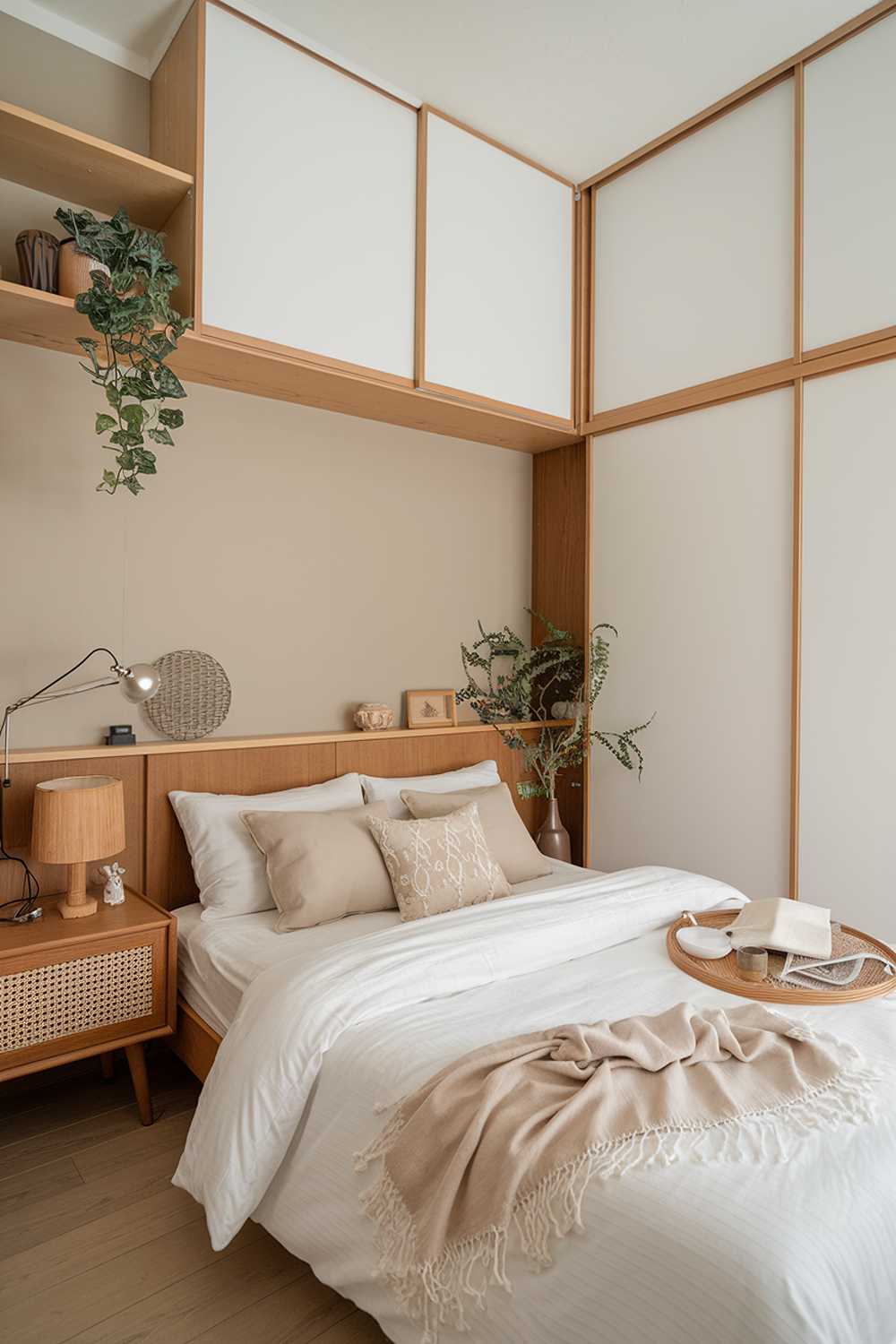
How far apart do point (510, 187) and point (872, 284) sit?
1.42 meters

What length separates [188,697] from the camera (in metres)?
2.77

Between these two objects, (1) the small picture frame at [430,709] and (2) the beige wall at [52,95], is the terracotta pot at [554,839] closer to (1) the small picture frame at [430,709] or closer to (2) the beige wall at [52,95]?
(1) the small picture frame at [430,709]

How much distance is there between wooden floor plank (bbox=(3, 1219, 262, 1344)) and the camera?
5.24 feet

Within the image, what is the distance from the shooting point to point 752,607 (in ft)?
9.58

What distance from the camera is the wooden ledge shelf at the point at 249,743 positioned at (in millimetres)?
2393

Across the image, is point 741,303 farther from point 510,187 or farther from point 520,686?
point 520,686

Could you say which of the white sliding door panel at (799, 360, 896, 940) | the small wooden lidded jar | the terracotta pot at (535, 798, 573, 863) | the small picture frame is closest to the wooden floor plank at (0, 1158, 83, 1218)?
the small wooden lidded jar

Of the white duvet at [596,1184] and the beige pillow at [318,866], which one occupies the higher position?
the beige pillow at [318,866]

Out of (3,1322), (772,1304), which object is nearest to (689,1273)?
(772,1304)

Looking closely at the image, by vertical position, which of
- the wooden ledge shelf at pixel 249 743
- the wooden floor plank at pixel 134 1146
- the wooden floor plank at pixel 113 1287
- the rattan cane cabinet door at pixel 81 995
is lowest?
the wooden floor plank at pixel 113 1287

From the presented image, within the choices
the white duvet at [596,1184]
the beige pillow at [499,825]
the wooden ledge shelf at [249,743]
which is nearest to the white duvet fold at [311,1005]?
the white duvet at [596,1184]

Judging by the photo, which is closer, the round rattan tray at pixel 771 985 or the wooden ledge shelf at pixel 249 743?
the round rattan tray at pixel 771 985

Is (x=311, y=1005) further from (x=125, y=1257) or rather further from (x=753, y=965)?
(x=753, y=965)

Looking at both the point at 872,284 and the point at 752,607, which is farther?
the point at 752,607
